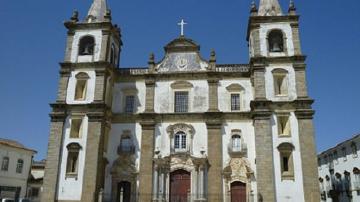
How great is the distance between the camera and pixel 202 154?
26.0 m

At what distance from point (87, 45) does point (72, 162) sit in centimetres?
924

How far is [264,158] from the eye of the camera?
23938mm

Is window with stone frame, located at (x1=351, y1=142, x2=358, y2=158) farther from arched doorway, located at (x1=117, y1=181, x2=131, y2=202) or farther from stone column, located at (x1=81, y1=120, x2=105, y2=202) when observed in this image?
Result: stone column, located at (x1=81, y1=120, x2=105, y2=202)

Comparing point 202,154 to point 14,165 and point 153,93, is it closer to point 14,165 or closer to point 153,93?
point 153,93

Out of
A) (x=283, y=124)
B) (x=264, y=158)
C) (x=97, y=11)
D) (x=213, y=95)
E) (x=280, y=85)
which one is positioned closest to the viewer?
(x=264, y=158)

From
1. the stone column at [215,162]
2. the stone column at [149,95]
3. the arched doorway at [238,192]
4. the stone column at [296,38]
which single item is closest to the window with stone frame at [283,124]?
the stone column at [215,162]

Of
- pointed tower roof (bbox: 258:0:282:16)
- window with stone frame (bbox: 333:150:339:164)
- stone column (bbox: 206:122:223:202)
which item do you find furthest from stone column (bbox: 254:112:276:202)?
window with stone frame (bbox: 333:150:339:164)

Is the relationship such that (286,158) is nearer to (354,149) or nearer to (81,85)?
(354,149)

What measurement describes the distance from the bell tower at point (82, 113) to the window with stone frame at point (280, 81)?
1200 centimetres

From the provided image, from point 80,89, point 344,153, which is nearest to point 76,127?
point 80,89

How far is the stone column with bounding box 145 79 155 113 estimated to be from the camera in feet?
91.0

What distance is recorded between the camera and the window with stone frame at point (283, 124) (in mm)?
24797

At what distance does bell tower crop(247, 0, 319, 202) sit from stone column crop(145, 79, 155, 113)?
7.42m

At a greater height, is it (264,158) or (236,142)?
(236,142)
